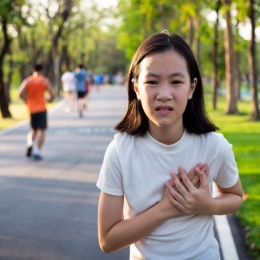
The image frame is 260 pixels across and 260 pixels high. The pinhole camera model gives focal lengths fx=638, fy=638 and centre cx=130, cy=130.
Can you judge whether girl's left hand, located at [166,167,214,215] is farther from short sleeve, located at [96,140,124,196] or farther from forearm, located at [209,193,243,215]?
short sleeve, located at [96,140,124,196]

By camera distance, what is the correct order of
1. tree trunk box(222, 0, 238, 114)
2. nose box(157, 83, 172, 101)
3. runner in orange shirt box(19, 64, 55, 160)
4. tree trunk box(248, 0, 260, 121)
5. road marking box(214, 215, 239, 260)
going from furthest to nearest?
Result: 1. tree trunk box(222, 0, 238, 114)
2. tree trunk box(248, 0, 260, 121)
3. runner in orange shirt box(19, 64, 55, 160)
4. road marking box(214, 215, 239, 260)
5. nose box(157, 83, 172, 101)

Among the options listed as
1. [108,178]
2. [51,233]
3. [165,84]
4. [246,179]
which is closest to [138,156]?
[108,178]

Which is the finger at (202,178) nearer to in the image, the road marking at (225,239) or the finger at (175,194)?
the finger at (175,194)

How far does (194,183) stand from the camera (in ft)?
7.68

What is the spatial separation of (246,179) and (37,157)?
16.3 ft

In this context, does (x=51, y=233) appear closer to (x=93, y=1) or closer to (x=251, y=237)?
(x=251, y=237)

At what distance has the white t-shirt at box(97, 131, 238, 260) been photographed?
93.1 inches

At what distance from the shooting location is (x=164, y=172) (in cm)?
236

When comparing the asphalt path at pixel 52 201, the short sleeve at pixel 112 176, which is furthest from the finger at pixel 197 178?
the asphalt path at pixel 52 201

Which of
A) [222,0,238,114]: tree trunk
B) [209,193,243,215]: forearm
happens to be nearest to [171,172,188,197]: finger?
[209,193,243,215]: forearm

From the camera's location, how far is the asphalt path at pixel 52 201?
6.11 m

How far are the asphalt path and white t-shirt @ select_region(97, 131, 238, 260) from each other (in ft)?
1.97

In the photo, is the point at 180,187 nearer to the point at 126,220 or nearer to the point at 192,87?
the point at 126,220

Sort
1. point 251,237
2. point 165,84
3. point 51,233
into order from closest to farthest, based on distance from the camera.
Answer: point 165,84
point 251,237
point 51,233
